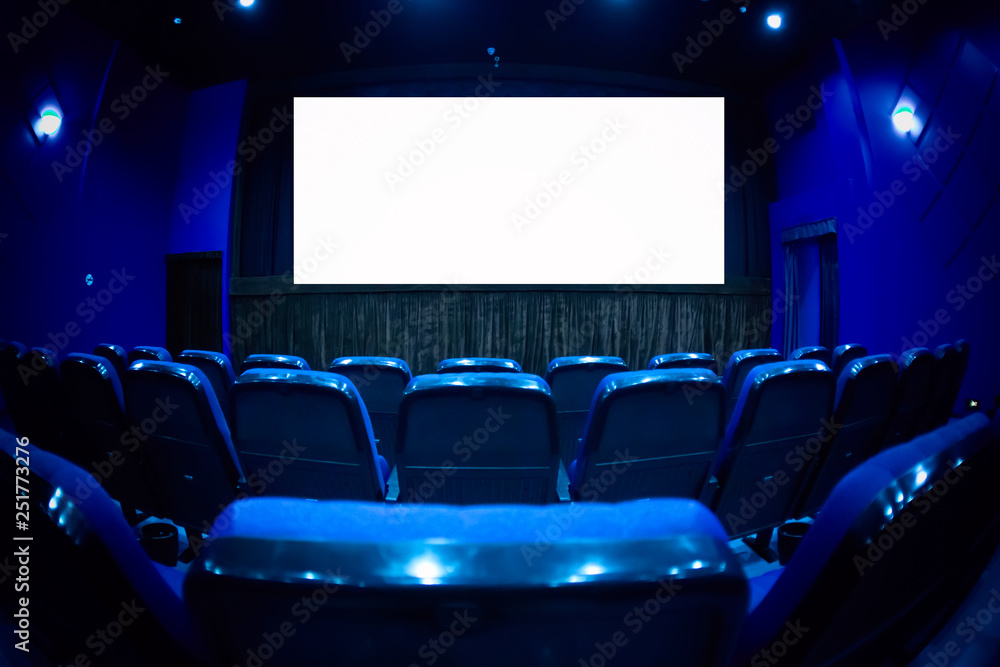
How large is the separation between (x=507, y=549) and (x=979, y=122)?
7.07m

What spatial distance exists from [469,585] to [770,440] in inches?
67.9

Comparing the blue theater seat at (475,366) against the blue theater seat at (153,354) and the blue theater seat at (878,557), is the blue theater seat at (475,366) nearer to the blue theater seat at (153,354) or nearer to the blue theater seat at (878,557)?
the blue theater seat at (153,354)

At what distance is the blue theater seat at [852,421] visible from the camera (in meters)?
1.92

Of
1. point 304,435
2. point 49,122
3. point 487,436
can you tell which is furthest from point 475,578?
point 49,122

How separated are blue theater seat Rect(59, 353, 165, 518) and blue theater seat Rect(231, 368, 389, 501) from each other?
0.57 m

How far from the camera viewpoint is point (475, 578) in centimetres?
38

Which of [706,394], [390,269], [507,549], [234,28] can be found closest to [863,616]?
[507,549]

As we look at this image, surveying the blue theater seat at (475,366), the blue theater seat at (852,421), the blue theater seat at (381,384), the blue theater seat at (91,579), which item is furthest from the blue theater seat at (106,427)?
the blue theater seat at (852,421)

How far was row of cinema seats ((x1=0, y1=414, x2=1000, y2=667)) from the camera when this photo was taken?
15.2 inches

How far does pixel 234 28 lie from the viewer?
5.93 metres

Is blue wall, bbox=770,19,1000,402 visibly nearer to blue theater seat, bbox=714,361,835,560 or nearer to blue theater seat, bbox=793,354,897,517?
blue theater seat, bbox=793,354,897,517

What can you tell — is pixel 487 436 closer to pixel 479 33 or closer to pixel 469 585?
pixel 469 585

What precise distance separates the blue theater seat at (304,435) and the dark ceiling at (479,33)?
17.9 ft

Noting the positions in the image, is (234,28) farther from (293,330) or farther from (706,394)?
(706,394)
